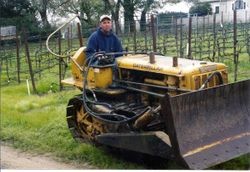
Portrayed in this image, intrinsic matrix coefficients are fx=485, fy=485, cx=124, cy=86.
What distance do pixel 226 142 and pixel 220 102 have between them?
0.32 meters

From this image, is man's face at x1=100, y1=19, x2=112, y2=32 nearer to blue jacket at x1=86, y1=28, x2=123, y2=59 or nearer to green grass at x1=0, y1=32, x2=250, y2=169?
blue jacket at x1=86, y1=28, x2=123, y2=59

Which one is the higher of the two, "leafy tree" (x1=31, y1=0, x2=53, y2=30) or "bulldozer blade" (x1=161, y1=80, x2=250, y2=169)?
"leafy tree" (x1=31, y1=0, x2=53, y2=30)

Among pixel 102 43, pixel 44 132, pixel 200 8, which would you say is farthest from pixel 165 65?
pixel 44 132

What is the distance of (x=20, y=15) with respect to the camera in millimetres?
3842

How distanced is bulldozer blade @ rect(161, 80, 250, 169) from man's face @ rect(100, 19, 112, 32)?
1.21 meters

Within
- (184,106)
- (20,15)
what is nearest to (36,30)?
(20,15)

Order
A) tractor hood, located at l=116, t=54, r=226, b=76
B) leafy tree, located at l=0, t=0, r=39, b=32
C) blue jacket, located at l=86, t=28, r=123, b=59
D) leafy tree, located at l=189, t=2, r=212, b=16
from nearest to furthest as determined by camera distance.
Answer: leafy tree, located at l=0, t=0, r=39, b=32 < tractor hood, located at l=116, t=54, r=226, b=76 < blue jacket, located at l=86, t=28, r=123, b=59 < leafy tree, located at l=189, t=2, r=212, b=16

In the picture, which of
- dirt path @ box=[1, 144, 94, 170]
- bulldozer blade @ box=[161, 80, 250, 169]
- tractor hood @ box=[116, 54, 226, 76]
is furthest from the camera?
dirt path @ box=[1, 144, 94, 170]

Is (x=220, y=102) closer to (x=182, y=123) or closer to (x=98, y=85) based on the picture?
(x=182, y=123)

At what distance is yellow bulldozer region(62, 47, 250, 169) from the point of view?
3.59m

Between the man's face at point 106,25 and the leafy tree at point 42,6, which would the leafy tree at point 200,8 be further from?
the leafy tree at point 42,6

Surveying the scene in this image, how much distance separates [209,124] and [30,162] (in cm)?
164

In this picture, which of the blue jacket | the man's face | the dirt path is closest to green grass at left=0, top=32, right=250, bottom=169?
the dirt path

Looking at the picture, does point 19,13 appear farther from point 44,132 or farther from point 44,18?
point 44,132
